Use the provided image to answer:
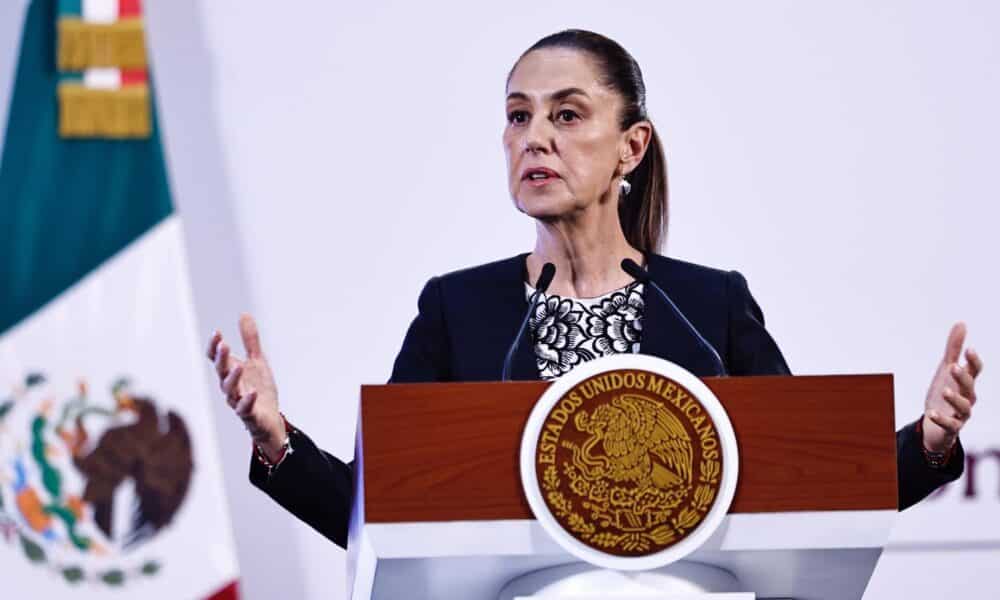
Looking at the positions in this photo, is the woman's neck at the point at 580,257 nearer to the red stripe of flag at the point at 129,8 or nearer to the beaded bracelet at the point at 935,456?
the beaded bracelet at the point at 935,456

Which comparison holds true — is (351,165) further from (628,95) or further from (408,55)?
(628,95)

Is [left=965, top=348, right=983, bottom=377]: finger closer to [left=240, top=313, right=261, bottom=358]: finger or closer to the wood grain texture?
the wood grain texture

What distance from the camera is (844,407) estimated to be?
1694 millimetres

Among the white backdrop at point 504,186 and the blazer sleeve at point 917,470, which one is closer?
the blazer sleeve at point 917,470

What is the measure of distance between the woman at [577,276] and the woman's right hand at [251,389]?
256 mm

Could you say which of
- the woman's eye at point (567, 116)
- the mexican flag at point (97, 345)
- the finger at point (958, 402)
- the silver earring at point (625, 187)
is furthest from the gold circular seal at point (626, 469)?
the mexican flag at point (97, 345)

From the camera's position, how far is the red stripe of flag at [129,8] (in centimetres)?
341

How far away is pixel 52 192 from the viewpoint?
3.44m

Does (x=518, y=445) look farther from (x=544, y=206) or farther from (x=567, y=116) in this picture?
(x=567, y=116)

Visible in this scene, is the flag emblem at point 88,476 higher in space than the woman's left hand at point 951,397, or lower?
lower

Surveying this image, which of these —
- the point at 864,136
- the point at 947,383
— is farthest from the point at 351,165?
the point at 947,383

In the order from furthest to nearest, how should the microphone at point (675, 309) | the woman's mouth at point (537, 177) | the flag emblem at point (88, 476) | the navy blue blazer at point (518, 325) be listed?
1. the flag emblem at point (88, 476)
2. the woman's mouth at point (537, 177)
3. the navy blue blazer at point (518, 325)
4. the microphone at point (675, 309)

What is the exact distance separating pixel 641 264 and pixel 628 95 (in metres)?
0.31

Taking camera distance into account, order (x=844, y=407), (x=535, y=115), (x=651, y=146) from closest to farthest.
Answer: (x=844, y=407), (x=535, y=115), (x=651, y=146)
